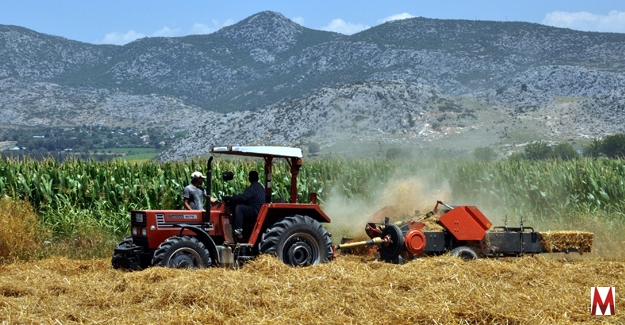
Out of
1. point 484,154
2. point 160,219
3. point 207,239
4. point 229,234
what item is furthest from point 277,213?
point 484,154

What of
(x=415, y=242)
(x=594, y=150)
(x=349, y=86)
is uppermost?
(x=349, y=86)

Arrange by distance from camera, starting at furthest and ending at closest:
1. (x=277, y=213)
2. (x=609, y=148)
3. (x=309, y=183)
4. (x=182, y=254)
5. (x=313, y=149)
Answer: (x=609, y=148), (x=313, y=149), (x=309, y=183), (x=277, y=213), (x=182, y=254)

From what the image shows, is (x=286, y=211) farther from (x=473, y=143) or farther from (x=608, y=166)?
(x=473, y=143)

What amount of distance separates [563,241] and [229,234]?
6.60 metres

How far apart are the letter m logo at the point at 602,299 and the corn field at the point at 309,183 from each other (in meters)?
10.4

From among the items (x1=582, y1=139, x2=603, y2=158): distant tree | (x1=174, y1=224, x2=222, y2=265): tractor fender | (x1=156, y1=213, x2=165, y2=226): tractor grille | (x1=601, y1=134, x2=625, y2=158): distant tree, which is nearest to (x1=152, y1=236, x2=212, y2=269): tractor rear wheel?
(x1=174, y1=224, x2=222, y2=265): tractor fender

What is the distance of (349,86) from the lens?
85062 millimetres

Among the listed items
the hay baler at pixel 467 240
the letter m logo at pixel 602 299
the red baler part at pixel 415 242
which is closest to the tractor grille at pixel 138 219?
the hay baler at pixel 467 240

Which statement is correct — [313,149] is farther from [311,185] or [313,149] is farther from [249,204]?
[249,204]

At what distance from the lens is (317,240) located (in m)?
13.2

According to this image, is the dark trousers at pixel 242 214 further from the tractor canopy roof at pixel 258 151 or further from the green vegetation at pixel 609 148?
the green vegetation at pixel 609 148

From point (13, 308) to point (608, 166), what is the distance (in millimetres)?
19474

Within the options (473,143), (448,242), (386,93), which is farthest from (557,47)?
(448,242)

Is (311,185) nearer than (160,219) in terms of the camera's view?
No
